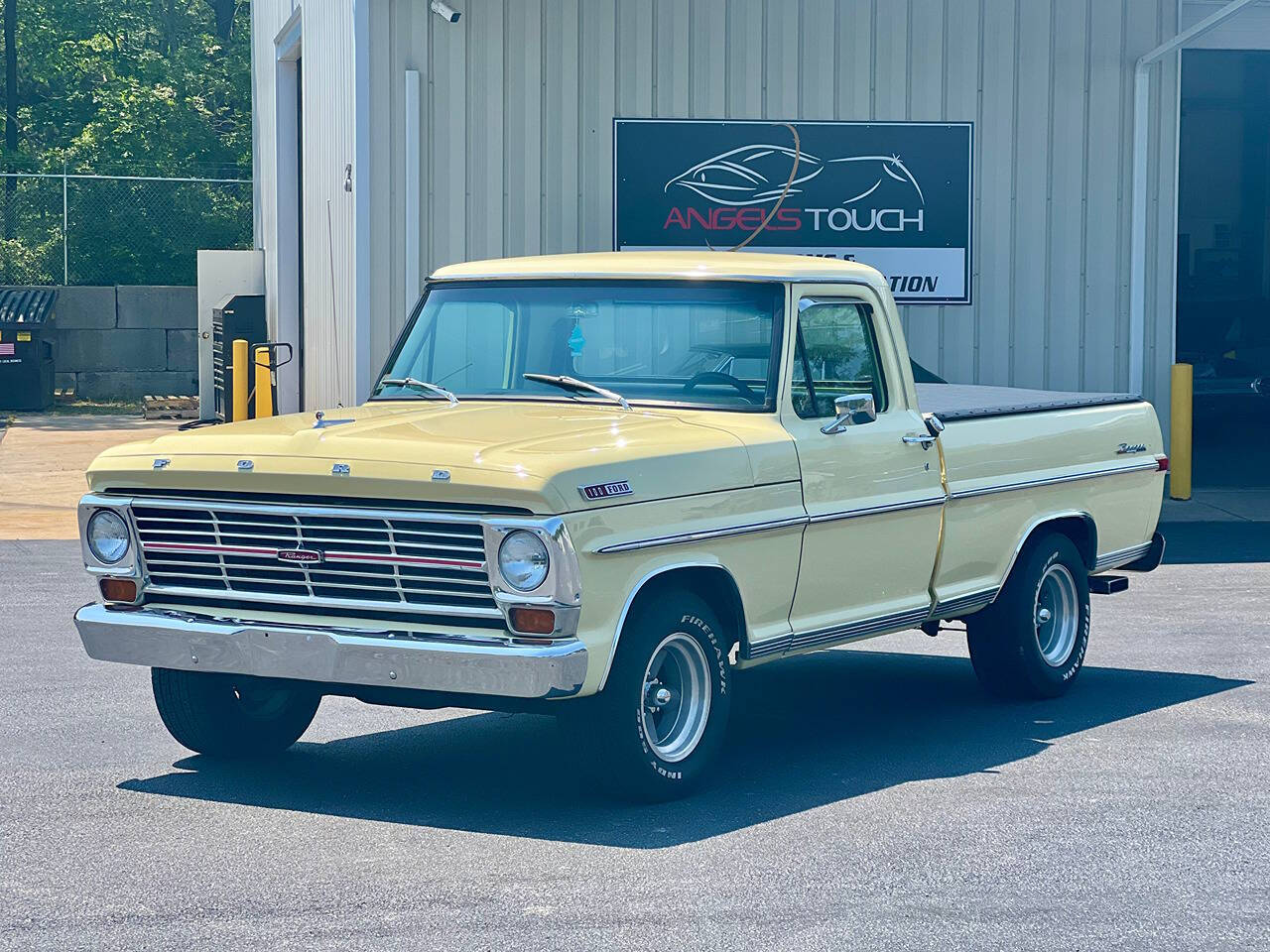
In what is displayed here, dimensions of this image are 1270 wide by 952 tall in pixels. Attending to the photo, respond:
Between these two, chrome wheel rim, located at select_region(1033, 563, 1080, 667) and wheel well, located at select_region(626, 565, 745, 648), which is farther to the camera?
chrome wheel rim, located at select_region(1033, 563, 1080, 667)

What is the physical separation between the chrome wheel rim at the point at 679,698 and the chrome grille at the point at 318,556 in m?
0.78

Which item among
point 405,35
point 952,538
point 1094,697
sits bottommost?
point 1094,697

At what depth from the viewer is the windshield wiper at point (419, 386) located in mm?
7742

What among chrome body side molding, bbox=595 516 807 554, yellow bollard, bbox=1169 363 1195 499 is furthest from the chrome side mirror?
yellow bollard, bbox=1169 363 1195 499

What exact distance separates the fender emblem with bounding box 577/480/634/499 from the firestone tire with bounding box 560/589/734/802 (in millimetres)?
446

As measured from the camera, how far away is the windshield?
294 inches

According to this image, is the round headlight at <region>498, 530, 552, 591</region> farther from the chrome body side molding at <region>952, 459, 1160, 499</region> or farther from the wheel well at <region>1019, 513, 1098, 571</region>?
the wheel well at <region>1019, 513, 1098, 571</region>

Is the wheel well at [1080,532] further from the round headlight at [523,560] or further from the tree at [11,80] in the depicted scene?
the tree at [11,80]

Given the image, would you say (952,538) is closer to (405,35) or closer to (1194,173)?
(405,35)

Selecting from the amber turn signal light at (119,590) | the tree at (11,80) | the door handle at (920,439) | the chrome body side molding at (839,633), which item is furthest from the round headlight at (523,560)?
the tree at (11,80)

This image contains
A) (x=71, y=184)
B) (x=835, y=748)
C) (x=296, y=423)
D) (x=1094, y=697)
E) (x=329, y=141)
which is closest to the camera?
(x=296, y=423)

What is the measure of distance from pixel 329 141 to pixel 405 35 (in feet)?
7.34

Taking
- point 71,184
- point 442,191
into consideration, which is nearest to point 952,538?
point 442,191

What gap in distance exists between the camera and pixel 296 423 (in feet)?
23.6
